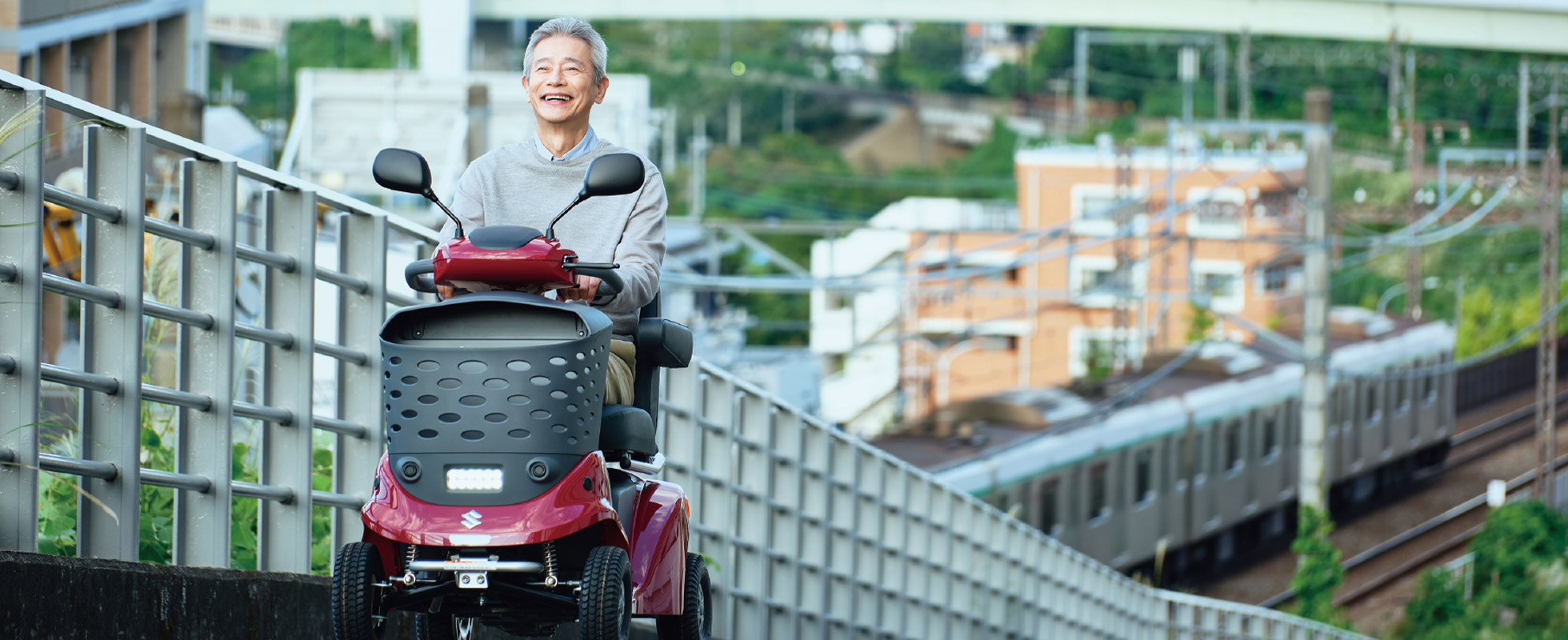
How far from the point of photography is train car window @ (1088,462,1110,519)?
65.9 ft

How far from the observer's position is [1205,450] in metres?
22.8

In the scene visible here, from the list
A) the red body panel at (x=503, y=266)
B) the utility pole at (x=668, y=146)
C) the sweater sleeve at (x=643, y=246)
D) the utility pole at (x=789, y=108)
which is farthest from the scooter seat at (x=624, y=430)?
the utility pole at (x=789, y=108)

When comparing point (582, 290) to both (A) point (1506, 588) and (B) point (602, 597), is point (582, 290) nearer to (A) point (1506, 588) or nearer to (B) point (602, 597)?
(B) point (602, 597)

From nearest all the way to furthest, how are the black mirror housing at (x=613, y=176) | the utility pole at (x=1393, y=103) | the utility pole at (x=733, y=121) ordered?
the black mirror housing at (x=613, y=176) < the utility pole at (x=1393, y=103) < the utility pole at (x=733, y=121)

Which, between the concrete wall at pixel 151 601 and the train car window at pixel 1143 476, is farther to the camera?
the train car window at pixel 1143 476

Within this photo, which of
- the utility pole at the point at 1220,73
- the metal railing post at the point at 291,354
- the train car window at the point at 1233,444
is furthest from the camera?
the utility pole at the point at 1220,73

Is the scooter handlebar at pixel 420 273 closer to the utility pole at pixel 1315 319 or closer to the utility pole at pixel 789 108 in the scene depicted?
the utility pole at pixel 1315 319

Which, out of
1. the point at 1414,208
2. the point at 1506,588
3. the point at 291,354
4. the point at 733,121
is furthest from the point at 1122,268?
the point at 733,121

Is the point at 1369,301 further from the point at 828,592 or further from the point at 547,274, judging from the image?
the point at 547,274

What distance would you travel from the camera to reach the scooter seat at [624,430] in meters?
3.00

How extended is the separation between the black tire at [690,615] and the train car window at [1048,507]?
620 inches

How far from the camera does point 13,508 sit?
312 cm

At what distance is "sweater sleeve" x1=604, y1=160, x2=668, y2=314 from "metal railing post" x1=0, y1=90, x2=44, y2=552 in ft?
3.17

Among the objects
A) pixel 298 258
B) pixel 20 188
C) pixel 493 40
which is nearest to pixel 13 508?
pixel 20 188
